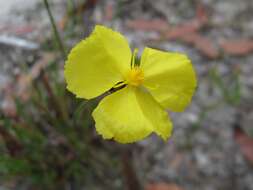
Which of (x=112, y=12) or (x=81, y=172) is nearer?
(x=81, y=172)

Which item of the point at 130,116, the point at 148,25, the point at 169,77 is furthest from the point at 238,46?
the point at 130,116

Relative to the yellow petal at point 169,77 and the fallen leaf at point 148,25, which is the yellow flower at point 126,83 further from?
the fallen leaf at point 148,25

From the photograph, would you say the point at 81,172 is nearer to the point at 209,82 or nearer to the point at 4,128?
the point at 4,128

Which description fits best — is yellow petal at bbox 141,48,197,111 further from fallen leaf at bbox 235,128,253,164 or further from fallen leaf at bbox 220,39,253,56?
fallen leaf at bbox 220,39,253,56

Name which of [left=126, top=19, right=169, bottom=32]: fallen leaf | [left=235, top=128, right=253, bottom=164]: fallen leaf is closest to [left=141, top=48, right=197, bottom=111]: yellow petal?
[left=235, top=128, right=253, bottom=164]: fallen leaf

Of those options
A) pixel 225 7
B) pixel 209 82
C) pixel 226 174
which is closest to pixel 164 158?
pixel 226 174

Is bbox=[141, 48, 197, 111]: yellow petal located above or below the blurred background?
above

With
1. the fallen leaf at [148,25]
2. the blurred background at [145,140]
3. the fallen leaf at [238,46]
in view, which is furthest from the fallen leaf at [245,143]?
the fallen leaf at [148,25]

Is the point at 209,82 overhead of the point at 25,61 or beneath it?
beneath
